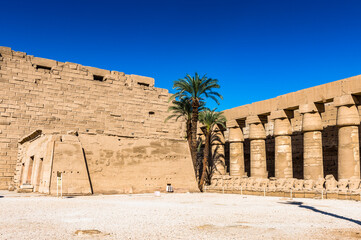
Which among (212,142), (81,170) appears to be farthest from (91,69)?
(81,170)

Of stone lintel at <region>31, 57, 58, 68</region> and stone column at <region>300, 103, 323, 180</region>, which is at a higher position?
stone lintel at <region>31, 57, 58, 68</region>

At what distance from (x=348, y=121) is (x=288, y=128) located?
4090 mm

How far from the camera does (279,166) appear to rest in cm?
2066

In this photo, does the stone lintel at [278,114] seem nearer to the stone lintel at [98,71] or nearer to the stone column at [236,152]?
the stone column at [236,152]

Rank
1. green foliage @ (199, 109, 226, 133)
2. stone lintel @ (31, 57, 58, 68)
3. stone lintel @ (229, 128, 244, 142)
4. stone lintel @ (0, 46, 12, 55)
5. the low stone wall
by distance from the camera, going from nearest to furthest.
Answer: the low stone wall < stone lintel @ (0, 46, 12, 55) < stone lintel @ (229, 128, 244, 142) < green foliage @ (199, 109, 226, 133) < stone lintel @ (31, 57, 58, 68)

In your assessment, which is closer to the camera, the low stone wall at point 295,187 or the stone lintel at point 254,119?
the low stone wall at point 295,187

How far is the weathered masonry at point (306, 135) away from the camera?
56.1 feet

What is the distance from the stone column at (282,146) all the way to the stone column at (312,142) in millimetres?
1545

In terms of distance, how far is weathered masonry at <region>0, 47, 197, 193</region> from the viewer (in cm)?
1725

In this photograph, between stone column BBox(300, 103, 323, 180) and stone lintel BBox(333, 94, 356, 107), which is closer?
stone lintel BBox(333, 94, 356, 107)

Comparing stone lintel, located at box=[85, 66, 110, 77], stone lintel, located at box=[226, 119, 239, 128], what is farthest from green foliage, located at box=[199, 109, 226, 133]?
stone lintel, located at box=[85, 66, 110, 77]

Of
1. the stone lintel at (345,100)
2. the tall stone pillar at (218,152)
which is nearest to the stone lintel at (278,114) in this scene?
the stone lintel at (345,100)

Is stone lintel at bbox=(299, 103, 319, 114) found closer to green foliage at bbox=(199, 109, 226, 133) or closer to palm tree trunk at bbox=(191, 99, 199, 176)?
green foliage at bbox=(199, 109, 226, 133)

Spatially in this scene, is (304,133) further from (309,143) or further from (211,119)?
(211,119)
